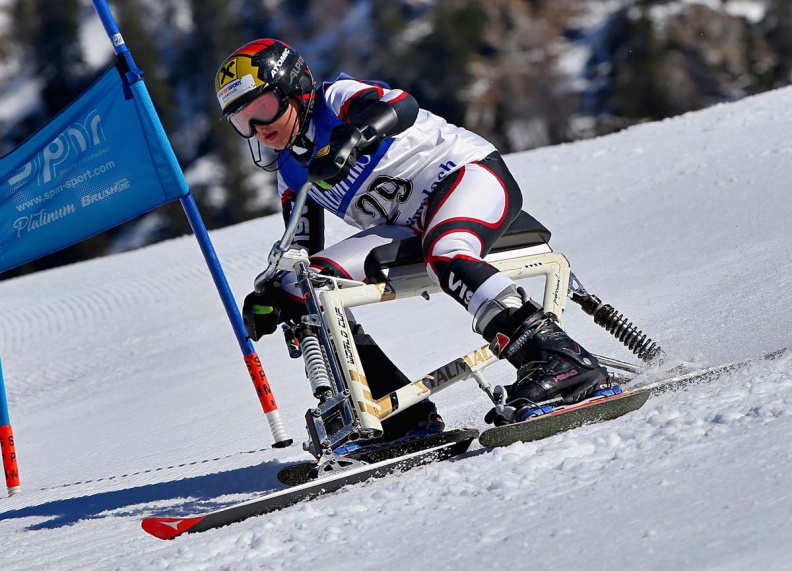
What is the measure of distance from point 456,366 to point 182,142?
73.2 meters

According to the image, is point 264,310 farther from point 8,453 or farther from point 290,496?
point 8,453

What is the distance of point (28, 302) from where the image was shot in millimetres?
11969

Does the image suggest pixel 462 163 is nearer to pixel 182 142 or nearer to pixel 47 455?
pixel 47 455

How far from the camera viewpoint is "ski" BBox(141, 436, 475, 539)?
3227mm

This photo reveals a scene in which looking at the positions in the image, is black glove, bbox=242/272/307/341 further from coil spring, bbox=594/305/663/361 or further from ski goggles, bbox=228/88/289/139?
coil spring, bbox=594/305/663/361

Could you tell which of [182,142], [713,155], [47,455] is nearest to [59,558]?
[47,455]

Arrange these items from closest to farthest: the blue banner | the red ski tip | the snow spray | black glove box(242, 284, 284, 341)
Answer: the red ski tip, black glove box(242, 284, 284, 341), the snow spray, the blue banner

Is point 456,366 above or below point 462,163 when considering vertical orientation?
below

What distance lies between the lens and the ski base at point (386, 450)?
3.78 m

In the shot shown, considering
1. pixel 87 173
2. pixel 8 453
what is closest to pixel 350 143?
pixel 87 173

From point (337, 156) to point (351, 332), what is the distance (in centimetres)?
64

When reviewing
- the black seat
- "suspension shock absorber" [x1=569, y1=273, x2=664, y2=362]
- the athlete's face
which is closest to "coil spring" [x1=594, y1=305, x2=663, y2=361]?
"suspension shock absorber" [x1=569, y1=273, x2=664, y2=362]

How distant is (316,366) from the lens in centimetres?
375

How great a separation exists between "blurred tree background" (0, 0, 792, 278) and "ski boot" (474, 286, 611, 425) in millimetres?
53979
